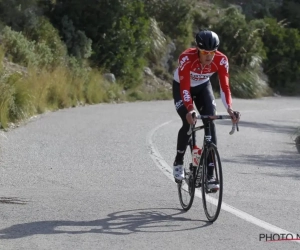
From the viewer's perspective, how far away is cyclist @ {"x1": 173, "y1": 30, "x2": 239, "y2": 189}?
8.68m

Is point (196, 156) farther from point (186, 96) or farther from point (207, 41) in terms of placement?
point (207, 41)

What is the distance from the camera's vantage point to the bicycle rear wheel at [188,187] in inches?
358

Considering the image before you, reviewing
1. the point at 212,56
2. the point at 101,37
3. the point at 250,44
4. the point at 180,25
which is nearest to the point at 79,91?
the point at 101,37

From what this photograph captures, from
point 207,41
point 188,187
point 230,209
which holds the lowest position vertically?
point 230,209

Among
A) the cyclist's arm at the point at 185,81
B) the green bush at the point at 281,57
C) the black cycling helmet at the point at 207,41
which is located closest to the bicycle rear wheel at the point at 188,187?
the cyclist's arm at the point at 185,81

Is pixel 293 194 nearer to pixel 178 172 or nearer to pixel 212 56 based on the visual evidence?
pixel 178 172

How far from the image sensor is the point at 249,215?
8.89m

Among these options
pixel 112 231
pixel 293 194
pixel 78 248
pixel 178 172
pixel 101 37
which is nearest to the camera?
pixel 78 248

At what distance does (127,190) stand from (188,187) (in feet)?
4.63

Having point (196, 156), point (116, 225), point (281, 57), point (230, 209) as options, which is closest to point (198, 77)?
point (196, 156)

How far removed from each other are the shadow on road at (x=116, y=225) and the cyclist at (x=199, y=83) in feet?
1.94

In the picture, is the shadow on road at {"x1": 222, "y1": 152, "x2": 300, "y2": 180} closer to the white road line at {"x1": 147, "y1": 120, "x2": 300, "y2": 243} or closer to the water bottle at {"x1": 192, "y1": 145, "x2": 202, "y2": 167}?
the white road line at {"x1": 147, "y1": 120, "x2": 300, "y2": 243}

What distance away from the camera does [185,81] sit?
8.88 meters

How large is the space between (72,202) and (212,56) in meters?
2.40
